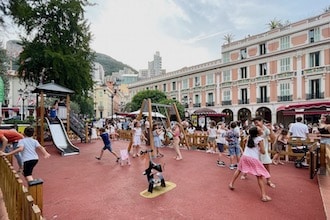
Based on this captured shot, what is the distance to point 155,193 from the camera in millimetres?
5434

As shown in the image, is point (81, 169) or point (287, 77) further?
point (287, 77)

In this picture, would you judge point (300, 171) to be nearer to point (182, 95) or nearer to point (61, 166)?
point (61, 166)

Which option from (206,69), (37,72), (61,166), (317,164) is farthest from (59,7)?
(206,69)

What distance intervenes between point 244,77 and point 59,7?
23567 millimetres

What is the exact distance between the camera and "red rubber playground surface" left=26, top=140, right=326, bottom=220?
4391 millimetres

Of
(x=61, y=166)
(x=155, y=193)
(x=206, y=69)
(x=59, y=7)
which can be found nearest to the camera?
(x=155, y=193)

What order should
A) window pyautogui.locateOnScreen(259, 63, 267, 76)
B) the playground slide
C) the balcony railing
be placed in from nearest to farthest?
the playground slide → window pyautogui.locateOnScreen(259, 63, 267, 76) → the balcony railing

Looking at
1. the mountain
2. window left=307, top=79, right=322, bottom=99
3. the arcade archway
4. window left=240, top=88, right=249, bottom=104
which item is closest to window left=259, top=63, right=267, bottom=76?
window left=240, top=88, right=249, bottom=104

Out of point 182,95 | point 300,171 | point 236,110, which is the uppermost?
point 182,95

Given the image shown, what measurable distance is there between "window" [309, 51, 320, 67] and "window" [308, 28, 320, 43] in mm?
1405

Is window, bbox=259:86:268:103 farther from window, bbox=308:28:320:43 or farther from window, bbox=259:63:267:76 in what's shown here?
window, bbox=308:28:320:43

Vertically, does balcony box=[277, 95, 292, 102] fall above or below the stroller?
above

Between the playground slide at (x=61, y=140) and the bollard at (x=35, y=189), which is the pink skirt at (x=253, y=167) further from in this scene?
the playground slide at (x=61, y=140)

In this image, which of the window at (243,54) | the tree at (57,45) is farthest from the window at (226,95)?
the tree at (57,45)
